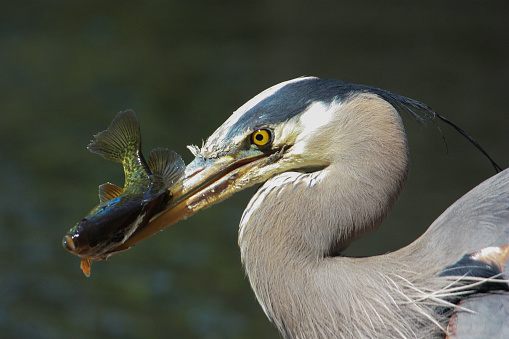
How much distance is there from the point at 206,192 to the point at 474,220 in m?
0.74

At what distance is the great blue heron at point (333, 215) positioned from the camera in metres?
1.75

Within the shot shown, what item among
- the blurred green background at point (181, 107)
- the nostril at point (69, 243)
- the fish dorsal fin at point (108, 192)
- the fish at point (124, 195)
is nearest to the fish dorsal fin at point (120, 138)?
the fish at point (124, 195)

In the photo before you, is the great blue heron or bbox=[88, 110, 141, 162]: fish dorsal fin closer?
the great blue heron

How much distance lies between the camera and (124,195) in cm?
181

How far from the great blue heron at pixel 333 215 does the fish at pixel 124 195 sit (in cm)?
5

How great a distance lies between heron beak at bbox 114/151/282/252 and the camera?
1.88 m

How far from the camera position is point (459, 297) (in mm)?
1705

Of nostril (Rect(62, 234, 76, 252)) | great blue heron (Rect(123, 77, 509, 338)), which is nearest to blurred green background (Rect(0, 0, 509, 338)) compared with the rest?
great blue heron (Rect(123, 77, 509, 338))

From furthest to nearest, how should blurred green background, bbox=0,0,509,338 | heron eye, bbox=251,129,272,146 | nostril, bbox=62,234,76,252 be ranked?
blurred green background, bbox=0,0,509,338 < heron eye, bbox=251,129,272,146 < nostril, bbox=62,234,76,252

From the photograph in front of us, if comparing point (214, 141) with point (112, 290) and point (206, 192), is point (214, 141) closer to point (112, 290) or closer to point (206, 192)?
point (206, 192)

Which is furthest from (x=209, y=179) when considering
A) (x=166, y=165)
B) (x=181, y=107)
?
(x=181, y=107)

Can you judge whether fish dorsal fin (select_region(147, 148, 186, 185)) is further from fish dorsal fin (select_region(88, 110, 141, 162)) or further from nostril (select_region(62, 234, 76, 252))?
nostril (select_region(62, 234, 76, 252))

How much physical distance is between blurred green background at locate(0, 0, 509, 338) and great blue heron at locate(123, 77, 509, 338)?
218 centimetres

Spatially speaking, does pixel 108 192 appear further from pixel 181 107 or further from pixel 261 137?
pixel 181 107
